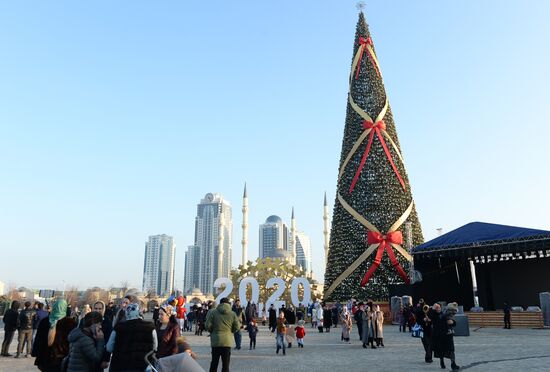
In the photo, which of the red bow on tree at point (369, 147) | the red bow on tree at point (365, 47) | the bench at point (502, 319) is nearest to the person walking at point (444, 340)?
the bench at point (502, 319)

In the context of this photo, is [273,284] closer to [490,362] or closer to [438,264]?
[438,264]

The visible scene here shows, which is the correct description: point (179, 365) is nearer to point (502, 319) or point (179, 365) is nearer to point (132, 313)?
point (132, 313)

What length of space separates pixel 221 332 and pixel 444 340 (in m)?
4.70

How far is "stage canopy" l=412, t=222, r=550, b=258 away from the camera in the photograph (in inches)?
851

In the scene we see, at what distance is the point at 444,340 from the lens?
29.3ft

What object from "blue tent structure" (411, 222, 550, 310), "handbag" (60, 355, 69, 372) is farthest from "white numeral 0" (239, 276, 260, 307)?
"handbag" (60, 355, 69, 372)

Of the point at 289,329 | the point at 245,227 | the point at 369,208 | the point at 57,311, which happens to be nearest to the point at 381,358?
the point at 289,329

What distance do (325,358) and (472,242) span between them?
1503 cm

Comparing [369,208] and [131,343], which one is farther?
[369,208]

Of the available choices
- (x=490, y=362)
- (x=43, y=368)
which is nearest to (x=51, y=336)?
(x=43, y=368)

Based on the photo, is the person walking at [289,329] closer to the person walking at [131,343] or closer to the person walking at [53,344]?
the person walking at [53,344]

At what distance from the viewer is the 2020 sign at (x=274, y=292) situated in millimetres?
26766

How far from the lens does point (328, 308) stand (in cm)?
2222

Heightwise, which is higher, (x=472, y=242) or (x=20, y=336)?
(x=472, y=242)
